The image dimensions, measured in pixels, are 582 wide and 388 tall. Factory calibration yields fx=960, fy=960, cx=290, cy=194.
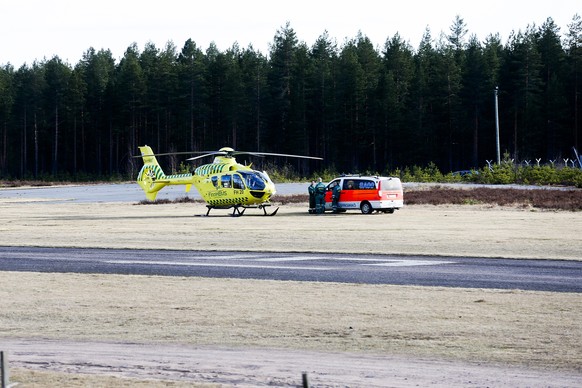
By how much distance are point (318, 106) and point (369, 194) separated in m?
74.2

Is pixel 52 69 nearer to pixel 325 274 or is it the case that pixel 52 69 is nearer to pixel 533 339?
pixel 325 274

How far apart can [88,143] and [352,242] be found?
374 feet

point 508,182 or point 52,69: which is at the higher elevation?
point 52,69

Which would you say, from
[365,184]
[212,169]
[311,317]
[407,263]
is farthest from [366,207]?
[311,317]

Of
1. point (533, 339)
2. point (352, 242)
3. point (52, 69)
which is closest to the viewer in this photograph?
point (533, 339)

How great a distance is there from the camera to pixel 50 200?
7031cm

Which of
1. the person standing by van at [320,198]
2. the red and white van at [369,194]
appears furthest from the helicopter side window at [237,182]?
the red and white van at [369,194]

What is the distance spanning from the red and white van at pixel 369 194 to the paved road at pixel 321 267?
18561mm

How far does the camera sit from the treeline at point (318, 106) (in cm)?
10438

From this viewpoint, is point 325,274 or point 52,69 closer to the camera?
point 325,274

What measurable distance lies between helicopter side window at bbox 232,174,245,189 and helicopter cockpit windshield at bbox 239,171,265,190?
25cm

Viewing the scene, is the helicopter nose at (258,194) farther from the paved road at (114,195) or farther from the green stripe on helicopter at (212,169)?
the paved road at (114,195)

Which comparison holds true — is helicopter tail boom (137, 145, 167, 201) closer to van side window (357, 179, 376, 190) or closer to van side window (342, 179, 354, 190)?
van side window (342, 179, 354, 190)

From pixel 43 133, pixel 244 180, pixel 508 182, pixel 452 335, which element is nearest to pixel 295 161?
pixel 43 133
